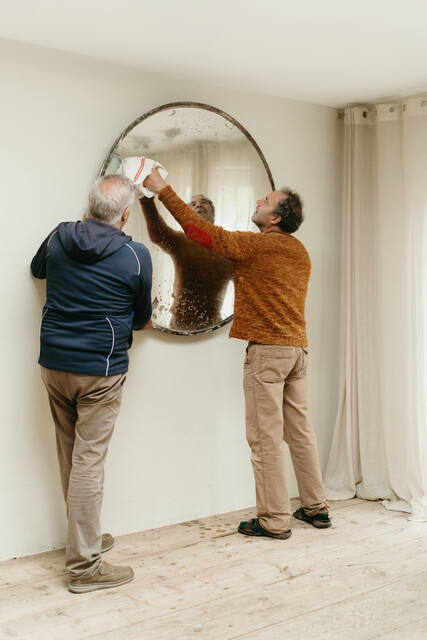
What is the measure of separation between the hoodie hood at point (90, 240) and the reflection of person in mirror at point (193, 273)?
0.50m

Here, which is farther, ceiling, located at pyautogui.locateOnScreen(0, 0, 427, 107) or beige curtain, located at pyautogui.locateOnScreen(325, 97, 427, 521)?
beige curtain, located at pyautogui.locateOnScreen(325, 97, 427, 521)

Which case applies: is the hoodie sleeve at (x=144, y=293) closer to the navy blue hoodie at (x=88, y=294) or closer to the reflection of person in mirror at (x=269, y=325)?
the navy blue hoodie at (x=88, y=294)

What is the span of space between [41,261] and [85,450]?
75 centimetres

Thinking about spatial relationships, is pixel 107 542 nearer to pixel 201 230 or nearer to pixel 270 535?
pixel 270 535

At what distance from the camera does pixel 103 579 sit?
8.10ft

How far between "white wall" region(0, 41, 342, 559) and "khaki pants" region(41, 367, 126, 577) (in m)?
0.31

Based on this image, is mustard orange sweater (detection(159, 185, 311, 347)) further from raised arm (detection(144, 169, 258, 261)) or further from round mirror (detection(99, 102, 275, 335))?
round mirror (detection(99, 102, 275, 335))

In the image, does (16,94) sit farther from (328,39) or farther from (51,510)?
(51,510)

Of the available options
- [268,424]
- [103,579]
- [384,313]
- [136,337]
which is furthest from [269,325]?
[103,579]

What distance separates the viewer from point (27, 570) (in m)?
2.62

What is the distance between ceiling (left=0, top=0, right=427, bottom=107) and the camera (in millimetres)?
2395

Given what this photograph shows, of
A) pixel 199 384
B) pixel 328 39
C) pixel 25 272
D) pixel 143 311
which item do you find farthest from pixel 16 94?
pixel 199 384

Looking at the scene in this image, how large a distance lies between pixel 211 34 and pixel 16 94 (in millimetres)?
817

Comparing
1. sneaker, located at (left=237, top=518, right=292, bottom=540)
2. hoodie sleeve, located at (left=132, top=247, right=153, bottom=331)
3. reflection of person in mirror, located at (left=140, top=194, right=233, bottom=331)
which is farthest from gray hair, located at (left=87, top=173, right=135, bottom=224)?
sneaker, located at (left=237, top=518, right=292, bottom=540)
